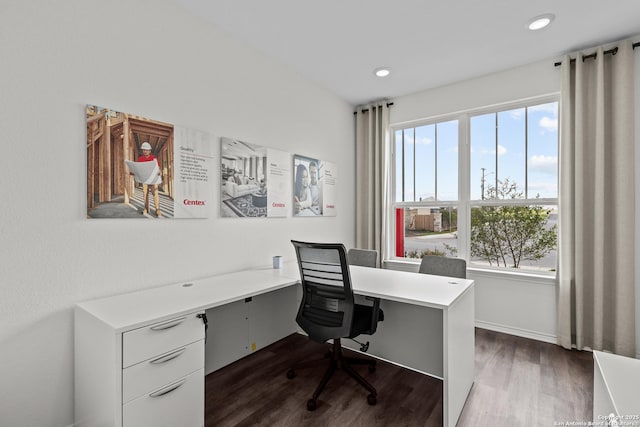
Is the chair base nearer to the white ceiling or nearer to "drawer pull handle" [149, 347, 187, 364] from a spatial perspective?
"drawer pull handle" [149, 347, 187, 364]

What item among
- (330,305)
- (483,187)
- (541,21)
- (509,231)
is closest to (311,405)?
(330,305)

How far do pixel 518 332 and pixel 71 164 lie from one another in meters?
4.15

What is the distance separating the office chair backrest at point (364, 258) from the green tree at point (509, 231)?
4.30ft

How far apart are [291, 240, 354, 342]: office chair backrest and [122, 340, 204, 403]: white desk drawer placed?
2.48 feet

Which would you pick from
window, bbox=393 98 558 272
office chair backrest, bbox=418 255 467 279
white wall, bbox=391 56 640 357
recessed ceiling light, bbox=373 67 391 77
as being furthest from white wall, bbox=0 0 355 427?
white wall, bbox=391 56 640 357

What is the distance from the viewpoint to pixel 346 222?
166 inches

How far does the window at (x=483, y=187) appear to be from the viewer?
3225 millimetres

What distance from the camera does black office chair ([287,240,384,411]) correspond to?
78.6 inches

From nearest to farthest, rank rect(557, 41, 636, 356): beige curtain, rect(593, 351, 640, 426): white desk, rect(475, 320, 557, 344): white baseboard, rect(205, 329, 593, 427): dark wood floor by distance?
rect(593, 351, 640, 426): white desk, rect(205, 329, 593, 427): dark wood floor, rect(557, 41, 636, 356): beige curtain, rect(475, 320, 557, 344): white baseboard

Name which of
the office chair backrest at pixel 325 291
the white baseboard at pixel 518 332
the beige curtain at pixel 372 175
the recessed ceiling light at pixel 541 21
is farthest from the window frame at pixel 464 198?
the office chair backrest at pixel 325 291

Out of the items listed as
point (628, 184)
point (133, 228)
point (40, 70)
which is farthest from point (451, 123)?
Result: point (40, 70)

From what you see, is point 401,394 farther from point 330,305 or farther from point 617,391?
point 617,391

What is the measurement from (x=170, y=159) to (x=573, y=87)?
3726mm

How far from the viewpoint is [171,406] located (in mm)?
1577
